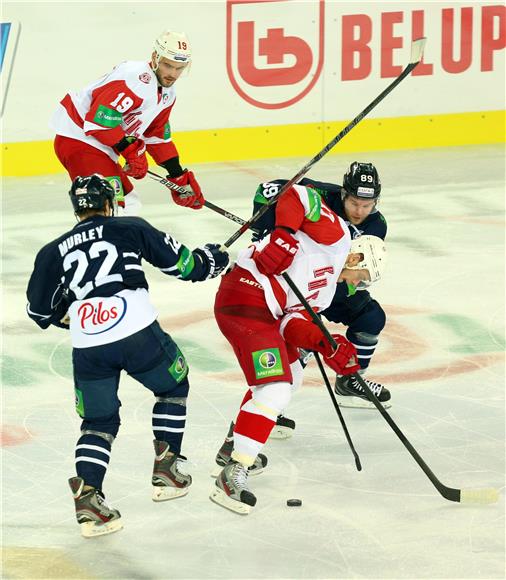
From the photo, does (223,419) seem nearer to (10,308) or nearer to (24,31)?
(10,308)

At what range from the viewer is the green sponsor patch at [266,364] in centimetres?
400

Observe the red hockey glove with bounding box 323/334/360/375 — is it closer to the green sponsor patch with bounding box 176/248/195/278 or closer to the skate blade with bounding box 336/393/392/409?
the green sponsor patch with bounding box 176/248/195/278

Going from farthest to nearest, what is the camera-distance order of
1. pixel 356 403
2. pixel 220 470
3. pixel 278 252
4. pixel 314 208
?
1. pixel 356 403
2. pixel 220 470
3. pixel 314 208
4. pixel 278 252

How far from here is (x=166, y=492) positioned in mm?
4117

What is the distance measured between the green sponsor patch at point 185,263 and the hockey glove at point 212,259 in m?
0.06

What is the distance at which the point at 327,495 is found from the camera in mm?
4148

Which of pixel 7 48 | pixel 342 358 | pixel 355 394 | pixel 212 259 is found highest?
pixel 7 48

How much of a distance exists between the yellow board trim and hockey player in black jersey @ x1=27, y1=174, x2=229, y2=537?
15.1ft

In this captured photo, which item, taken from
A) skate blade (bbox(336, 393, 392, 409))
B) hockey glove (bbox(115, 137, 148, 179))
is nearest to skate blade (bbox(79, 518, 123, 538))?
skate blade (bbox(336, 393, 392, 409))

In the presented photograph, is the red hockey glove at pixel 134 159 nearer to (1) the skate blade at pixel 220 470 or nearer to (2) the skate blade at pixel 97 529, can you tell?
(1) the skate blade at pixel 220 470

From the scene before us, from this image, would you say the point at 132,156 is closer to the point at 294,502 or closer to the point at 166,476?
the point at 166,476

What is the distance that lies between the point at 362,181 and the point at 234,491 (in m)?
1.18

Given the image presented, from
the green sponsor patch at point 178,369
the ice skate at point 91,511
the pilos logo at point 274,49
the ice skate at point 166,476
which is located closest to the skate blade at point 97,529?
the ice skate at point 91,511

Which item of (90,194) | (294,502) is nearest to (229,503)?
(294,502)
